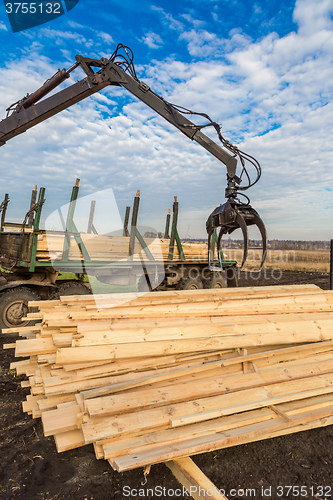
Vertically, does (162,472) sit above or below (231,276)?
below

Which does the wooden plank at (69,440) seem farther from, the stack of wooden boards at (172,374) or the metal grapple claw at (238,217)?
the metal grapple claw at (238,217)

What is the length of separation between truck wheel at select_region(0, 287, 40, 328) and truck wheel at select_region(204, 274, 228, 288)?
543 cm

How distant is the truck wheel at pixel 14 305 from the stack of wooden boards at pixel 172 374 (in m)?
2.61

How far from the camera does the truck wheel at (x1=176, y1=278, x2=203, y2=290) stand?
374 inches

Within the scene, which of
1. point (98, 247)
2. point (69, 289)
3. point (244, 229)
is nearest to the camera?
point (244, 229)

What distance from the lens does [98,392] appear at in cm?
327

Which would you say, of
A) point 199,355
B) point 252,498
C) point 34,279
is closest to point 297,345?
point 199,355

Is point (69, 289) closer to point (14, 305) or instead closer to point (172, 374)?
point (14, 305)

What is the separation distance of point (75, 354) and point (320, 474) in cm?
272

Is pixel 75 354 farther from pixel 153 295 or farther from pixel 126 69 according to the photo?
pixel 126 69

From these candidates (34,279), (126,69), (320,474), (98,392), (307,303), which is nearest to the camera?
(320,474)

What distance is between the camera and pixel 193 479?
2.66m

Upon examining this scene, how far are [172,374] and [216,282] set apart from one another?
7211 millimetres

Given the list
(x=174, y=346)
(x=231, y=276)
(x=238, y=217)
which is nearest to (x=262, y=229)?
(x=238, y=217)
